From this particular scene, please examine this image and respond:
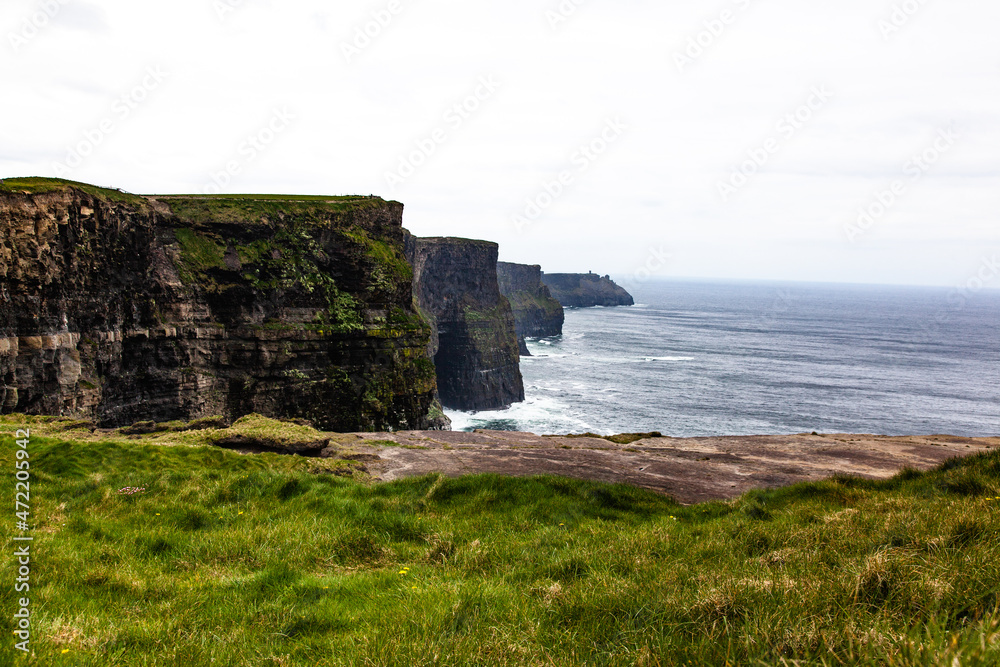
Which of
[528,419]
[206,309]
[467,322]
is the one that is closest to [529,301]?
[467,322]

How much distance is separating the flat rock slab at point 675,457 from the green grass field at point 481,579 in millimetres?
5952

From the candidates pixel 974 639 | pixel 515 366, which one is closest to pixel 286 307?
pixel 974 639

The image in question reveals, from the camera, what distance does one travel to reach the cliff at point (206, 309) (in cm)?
2252

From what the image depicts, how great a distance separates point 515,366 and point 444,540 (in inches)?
2654

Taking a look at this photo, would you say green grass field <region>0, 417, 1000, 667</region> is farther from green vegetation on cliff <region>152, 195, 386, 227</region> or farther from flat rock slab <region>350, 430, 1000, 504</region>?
green vegetation on cliff <region>152, 195, 386, 227</region>

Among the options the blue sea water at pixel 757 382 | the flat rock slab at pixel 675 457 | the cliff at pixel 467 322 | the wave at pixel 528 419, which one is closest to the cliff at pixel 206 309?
the flat rock slab at pixel 675 457

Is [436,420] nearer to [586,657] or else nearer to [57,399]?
[57,399]

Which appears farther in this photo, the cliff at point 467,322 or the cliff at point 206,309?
the cliff at point 467,322

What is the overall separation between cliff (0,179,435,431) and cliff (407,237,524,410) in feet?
106

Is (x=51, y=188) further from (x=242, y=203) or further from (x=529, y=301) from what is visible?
(x=529, y=301)

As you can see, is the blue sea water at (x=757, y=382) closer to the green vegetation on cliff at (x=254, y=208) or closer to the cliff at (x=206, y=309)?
the cliff at (x=206, y=309)

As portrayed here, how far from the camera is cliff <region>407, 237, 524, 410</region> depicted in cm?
7169

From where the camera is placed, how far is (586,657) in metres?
3.39

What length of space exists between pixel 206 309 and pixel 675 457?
2814 centimetres
